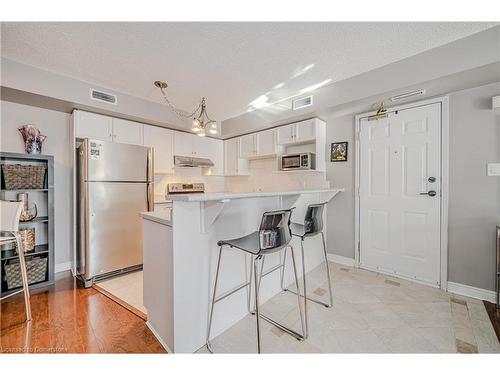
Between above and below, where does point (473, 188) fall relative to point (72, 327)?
above

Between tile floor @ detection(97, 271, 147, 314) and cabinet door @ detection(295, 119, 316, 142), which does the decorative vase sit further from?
cabinet door @ detection(295, 119, 316, 142)

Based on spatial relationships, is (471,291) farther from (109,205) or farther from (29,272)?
(29,272)

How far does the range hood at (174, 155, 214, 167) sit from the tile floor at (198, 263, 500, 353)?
8.17 ft

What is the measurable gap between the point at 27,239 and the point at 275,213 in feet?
8.82

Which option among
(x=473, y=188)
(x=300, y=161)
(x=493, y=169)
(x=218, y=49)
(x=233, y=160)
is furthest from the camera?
(x=233, y=160)

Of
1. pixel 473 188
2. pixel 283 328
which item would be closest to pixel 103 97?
pixel 283 328

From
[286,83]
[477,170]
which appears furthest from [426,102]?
[286,83]

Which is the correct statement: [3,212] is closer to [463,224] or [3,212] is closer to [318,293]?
[318,293]

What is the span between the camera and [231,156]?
13.5ft

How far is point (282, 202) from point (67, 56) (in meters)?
2.48

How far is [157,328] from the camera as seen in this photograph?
4.97ft

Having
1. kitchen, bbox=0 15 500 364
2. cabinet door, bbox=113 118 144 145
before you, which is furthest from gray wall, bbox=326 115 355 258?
cabinet door, bbox=113 118 144 145

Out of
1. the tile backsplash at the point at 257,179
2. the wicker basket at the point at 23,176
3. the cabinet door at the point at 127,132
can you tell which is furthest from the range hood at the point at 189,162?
the wicker basket at the point at 23,176

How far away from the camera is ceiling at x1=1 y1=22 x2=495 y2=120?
1.61 meters
